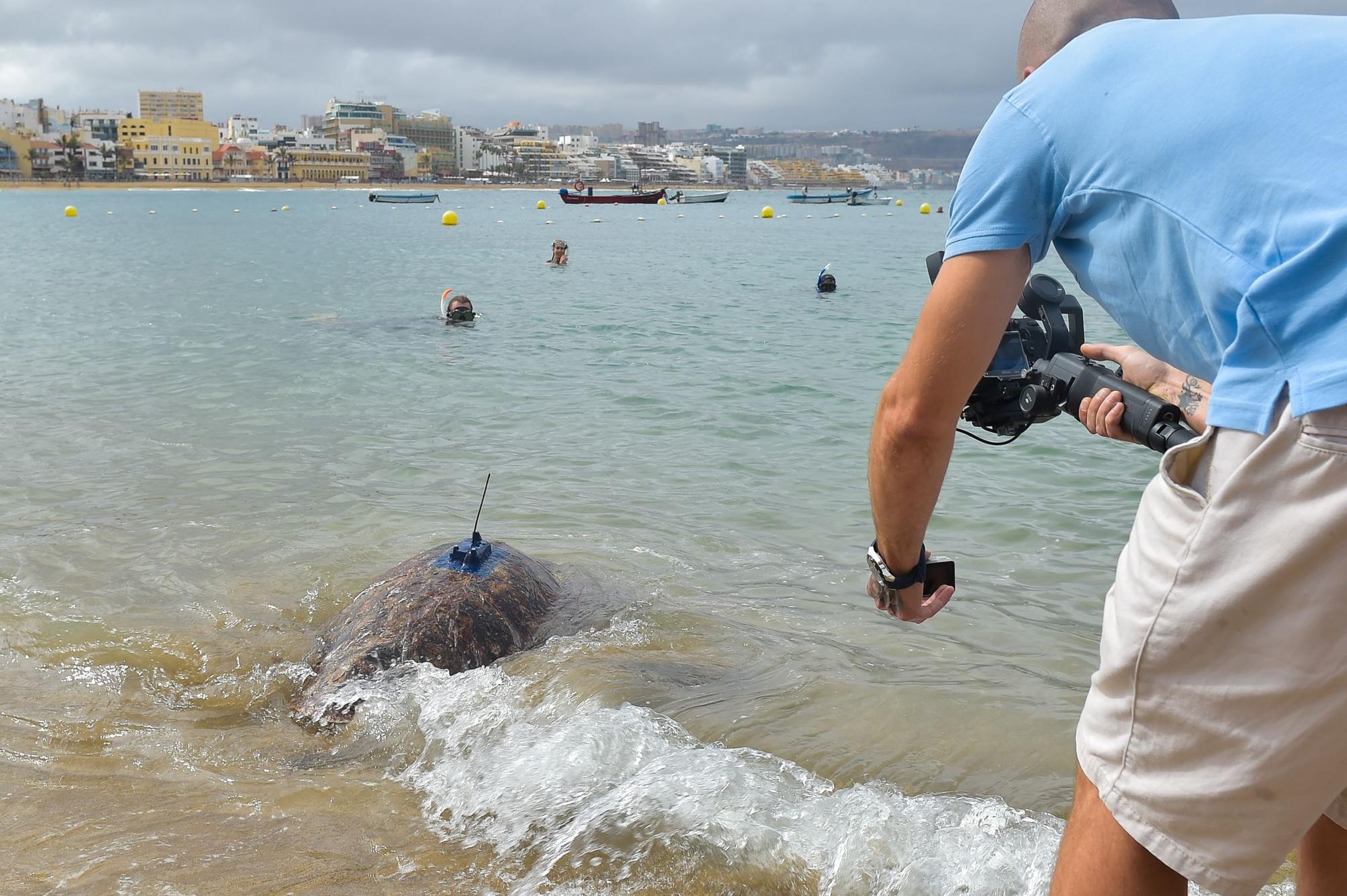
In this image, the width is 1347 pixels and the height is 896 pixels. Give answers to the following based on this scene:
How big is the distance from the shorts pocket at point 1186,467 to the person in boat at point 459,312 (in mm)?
17554

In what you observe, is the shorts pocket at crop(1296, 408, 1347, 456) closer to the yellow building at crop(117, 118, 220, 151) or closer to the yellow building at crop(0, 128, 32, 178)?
the yellow building at crop(0, 128, 32, 178)

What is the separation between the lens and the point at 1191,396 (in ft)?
6.63

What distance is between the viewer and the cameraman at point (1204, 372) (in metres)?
1.37

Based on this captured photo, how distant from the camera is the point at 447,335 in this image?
56.2 feet

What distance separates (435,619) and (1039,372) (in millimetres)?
3281

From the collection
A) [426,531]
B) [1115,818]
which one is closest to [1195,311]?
[1115,818]

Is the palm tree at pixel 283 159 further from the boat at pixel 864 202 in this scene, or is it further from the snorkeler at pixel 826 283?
the snorkeler at pixel 826 283

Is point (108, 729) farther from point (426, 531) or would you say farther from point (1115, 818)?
point (1115, 818)

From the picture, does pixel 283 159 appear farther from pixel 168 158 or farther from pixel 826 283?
pixel 826 283

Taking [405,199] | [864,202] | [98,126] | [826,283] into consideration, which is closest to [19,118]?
[98,126]

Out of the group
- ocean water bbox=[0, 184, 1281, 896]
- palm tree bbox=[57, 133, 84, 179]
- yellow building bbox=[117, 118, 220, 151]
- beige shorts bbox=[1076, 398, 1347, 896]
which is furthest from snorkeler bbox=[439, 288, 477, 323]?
yellow building bbox=[117, 118, 220, 151]

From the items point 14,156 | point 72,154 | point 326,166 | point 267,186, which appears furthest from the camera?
point 326,166

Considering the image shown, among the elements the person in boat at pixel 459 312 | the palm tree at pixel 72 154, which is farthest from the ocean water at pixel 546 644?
the palm tree at pixel 72 154

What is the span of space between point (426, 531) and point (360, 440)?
315cm
